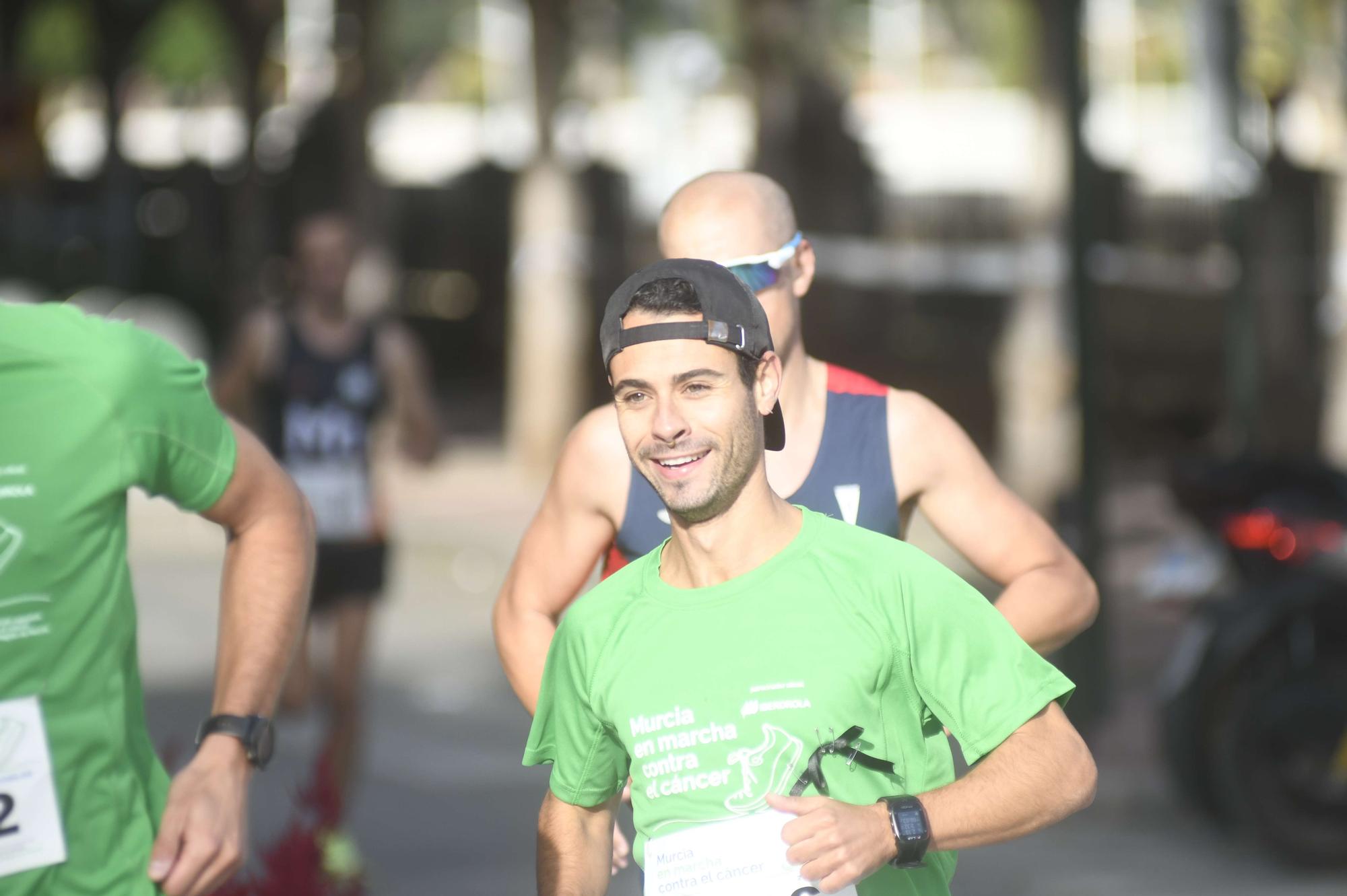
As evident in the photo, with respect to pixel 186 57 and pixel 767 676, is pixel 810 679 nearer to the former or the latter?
pixel 767 676

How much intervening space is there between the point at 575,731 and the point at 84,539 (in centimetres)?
78

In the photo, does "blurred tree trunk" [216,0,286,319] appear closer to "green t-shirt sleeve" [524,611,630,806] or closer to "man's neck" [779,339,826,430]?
"man's neck" [779,339,826,430]

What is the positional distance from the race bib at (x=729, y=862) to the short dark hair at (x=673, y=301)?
612mm

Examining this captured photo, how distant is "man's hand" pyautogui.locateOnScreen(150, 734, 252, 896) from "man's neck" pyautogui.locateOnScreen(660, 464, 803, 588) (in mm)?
726

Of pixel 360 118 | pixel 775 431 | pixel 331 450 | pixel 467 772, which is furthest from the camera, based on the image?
pixel 360 118

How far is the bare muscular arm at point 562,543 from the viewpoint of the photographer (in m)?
3.90

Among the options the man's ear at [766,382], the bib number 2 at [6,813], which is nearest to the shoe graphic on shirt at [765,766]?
the man's ear at [766,382]

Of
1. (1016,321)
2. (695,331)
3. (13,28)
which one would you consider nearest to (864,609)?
(695,331)

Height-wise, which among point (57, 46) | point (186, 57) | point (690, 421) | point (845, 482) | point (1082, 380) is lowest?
point (1082, 380)

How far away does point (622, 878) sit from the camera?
6.34 metres

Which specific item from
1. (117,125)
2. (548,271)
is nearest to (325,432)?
(548,271)

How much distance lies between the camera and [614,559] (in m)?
4.03

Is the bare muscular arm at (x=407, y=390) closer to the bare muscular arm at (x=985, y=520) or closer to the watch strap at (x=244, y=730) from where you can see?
the bare muscular arm at (x=985, y=520)

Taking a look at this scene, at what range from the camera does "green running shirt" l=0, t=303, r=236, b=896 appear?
286 centimetres
